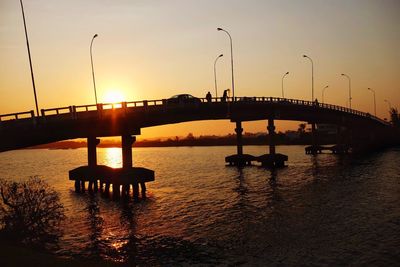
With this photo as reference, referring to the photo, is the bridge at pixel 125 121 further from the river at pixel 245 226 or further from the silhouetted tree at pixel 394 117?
the silhouetted tree at pixel 394 117

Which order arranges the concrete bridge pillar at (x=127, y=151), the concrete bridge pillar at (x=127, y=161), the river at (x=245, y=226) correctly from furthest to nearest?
the concrete bridge pillar at (x=127, y=151)
the concrete bridge pillar at (x=127, y=161)
the river at (x=245, y=226)

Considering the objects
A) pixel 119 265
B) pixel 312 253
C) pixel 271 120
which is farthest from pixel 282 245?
pixel 271 120

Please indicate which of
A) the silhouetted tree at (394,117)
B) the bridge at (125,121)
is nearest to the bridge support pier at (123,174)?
the bridge at (125,121)

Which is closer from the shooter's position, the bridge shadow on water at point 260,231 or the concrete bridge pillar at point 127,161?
→ the bridge shadow on water at point 260,231

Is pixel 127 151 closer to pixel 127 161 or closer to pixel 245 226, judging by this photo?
Result: pixel 127 161

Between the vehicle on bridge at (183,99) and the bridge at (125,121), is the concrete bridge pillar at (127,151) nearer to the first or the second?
the bridge at (125,121)

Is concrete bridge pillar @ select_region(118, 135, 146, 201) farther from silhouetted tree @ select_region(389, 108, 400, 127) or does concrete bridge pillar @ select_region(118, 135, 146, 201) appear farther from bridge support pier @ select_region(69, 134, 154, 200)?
silhouetted tree @ select_region(389, 108, 400, 127)

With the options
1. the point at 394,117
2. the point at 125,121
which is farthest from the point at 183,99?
the point at 394,117

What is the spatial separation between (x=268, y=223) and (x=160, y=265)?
1273cm

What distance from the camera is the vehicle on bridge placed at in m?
54.4

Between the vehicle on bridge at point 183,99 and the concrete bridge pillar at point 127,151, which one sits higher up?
the vehicle on bridge at point 183,99

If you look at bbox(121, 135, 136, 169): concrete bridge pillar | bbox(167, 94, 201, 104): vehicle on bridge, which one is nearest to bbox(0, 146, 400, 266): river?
bbox(121, 135, 136, 169): concrete bridge pillar

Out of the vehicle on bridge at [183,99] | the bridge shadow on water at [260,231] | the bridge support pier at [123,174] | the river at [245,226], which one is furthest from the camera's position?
the vehicle on bridge at [183,99]

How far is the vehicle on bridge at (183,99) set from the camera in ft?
178
